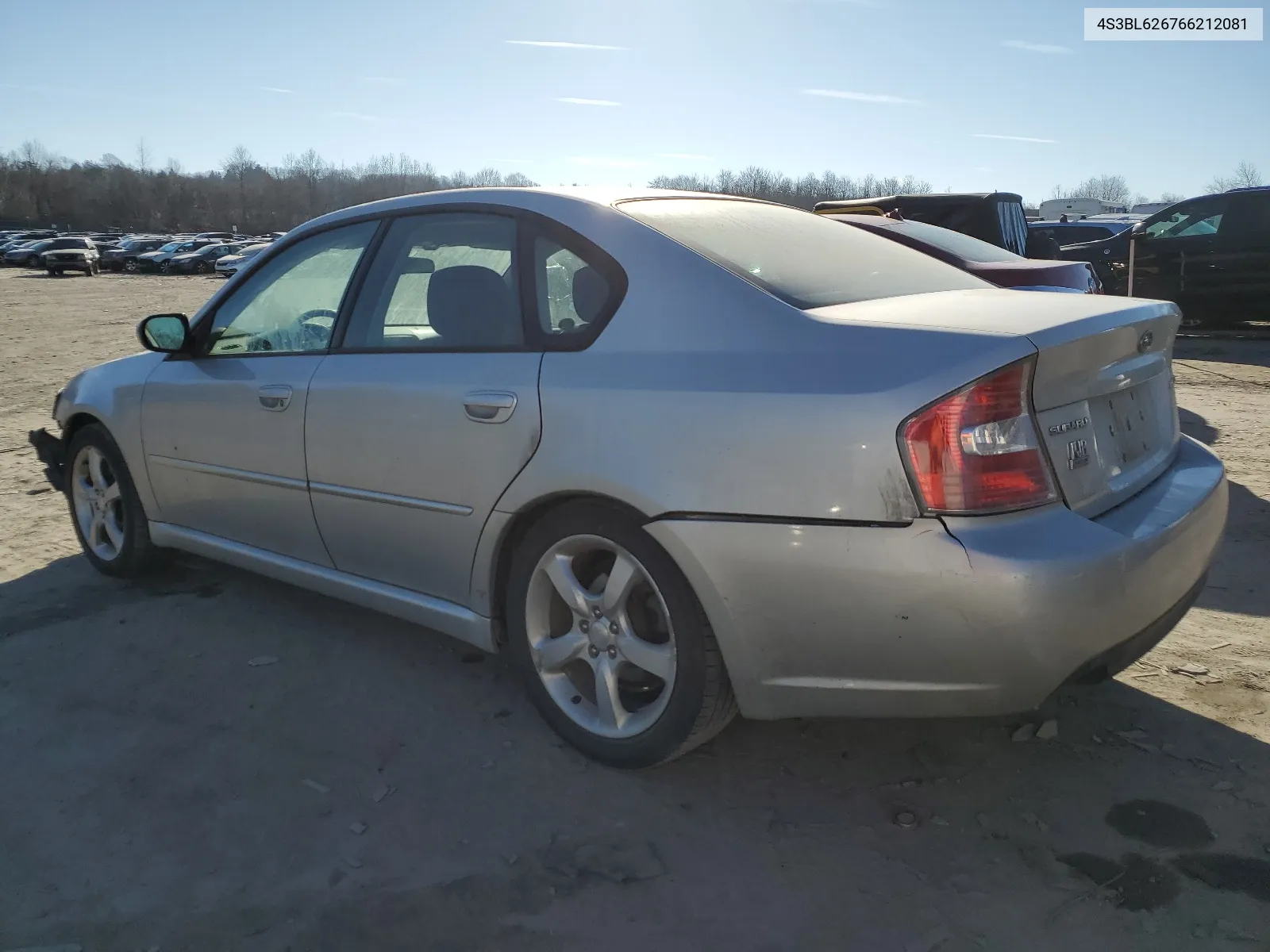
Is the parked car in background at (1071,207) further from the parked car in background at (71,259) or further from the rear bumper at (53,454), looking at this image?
the rear bumper at (53,454)

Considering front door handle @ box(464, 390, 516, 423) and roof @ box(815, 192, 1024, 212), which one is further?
roof @ box(815, 192, 1024, 212)

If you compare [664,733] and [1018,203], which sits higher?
[1018,203]

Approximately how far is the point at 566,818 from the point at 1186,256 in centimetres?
1246

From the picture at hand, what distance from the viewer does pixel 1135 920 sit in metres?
2.13

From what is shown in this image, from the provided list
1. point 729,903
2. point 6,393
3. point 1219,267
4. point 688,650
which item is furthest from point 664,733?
point 1219,267

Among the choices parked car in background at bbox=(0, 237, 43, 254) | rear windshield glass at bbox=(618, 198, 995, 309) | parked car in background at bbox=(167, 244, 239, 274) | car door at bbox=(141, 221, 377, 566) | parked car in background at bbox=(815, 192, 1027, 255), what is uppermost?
parked car in background at bbox=(0, 237, 43, 254)

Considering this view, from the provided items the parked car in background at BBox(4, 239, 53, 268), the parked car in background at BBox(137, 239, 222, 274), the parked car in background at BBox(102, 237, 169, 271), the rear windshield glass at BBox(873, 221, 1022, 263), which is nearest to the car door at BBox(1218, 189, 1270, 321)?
the rear windshield glass at BBox(873, 221, 1022, 263)

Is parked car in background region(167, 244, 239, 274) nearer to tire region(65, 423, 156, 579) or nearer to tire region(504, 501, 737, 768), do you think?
tire region(65, 423, 156, 579)

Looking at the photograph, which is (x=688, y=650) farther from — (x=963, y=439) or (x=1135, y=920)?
(x=1135, y=920)

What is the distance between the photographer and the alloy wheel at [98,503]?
4.52 m

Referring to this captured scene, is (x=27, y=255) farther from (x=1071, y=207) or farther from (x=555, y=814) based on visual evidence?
(x=555, y=814)

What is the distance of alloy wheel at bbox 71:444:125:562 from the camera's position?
4523 millimetres

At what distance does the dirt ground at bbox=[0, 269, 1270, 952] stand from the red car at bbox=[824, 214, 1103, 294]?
325 centimetres

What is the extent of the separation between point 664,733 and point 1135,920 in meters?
1.14
